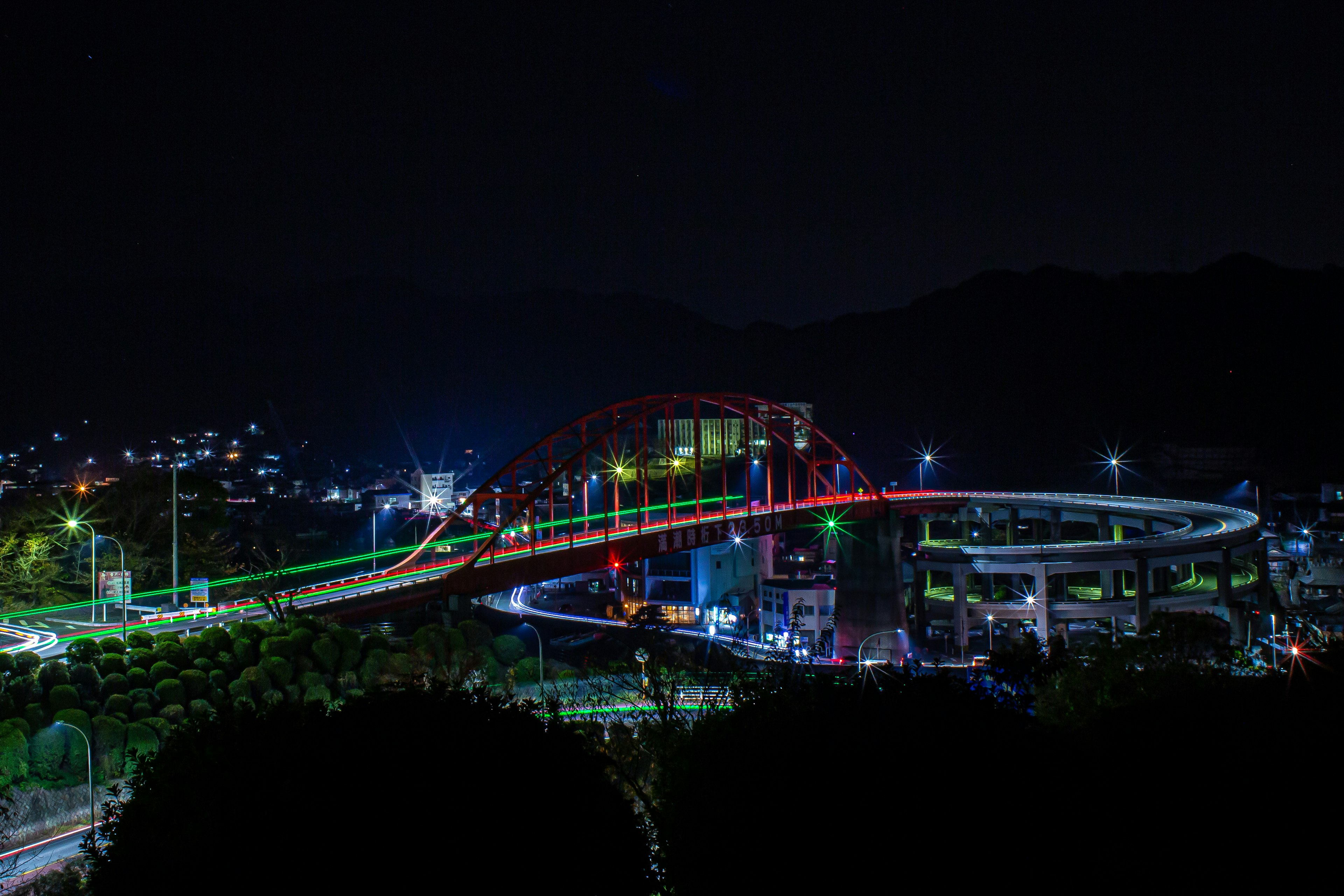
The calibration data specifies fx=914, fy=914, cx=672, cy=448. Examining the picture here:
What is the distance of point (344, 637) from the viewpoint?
23594mm

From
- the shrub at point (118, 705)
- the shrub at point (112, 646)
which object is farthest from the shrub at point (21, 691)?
the shrub at point (112, 646)

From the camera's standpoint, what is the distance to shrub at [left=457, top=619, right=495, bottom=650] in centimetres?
2744

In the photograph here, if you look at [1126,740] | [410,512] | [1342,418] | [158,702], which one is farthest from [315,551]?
[1342,418]

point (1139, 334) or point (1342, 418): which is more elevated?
point (1139, 334)

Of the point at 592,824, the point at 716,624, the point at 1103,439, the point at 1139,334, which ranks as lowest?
the point at 716,624

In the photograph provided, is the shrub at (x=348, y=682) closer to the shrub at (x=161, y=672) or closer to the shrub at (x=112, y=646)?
the shrub at (x=161, y=672)

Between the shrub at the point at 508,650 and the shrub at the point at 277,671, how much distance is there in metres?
6.57

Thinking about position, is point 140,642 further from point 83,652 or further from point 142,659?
point 83,652

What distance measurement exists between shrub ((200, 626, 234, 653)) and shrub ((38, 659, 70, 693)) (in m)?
3.17

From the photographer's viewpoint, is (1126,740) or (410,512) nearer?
(1126,740)

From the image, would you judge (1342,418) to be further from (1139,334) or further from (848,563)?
(848,563)

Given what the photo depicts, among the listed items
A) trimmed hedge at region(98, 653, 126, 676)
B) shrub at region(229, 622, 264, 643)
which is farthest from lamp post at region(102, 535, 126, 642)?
shrub at region(229, 622, 264, 643)

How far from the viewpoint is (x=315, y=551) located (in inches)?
2793

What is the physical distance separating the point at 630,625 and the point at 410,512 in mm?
58484
